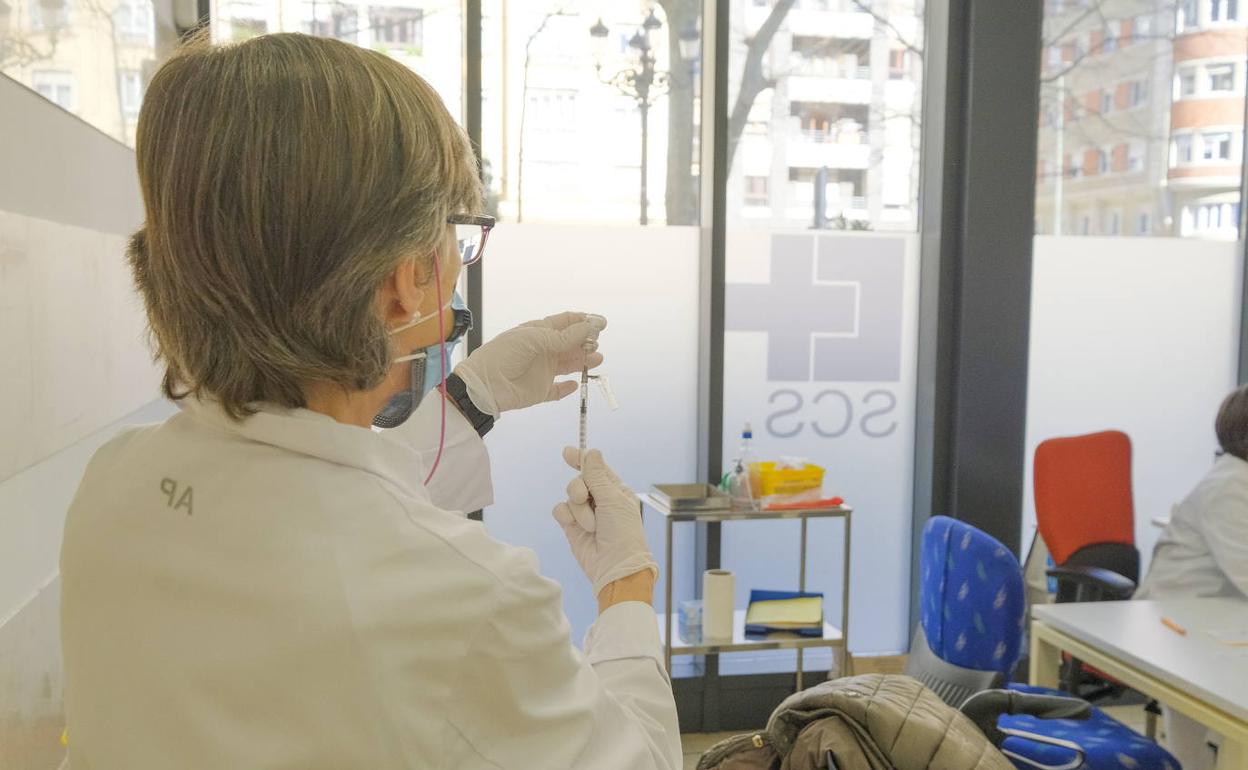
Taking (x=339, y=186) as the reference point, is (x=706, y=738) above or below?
below

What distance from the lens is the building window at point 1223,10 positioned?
3.79 metres

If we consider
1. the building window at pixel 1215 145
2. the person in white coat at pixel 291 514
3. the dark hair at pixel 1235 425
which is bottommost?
the dark hair at pixel 1235 425

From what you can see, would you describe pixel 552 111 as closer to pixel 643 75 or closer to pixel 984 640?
pixel 643 75

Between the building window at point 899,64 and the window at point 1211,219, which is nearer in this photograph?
the building window at point 899,64

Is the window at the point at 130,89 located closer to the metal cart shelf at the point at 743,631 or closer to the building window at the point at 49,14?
the building window at the point at 49,14

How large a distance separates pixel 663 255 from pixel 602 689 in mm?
2691

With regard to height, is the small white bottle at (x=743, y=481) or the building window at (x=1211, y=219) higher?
the building window at (x=1211, y=219)

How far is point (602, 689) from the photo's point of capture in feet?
2.89

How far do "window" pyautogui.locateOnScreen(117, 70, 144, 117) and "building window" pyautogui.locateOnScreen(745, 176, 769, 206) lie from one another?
2.19 m

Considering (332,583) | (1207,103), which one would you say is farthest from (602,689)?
(1207,103)

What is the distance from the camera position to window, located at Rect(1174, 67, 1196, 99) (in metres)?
3.79

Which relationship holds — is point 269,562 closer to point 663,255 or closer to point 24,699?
point 24,699

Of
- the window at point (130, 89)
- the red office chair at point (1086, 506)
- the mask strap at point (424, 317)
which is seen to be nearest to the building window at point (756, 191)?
the red office chair at point (1086, 506)

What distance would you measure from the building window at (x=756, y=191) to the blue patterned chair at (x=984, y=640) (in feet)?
4.50
